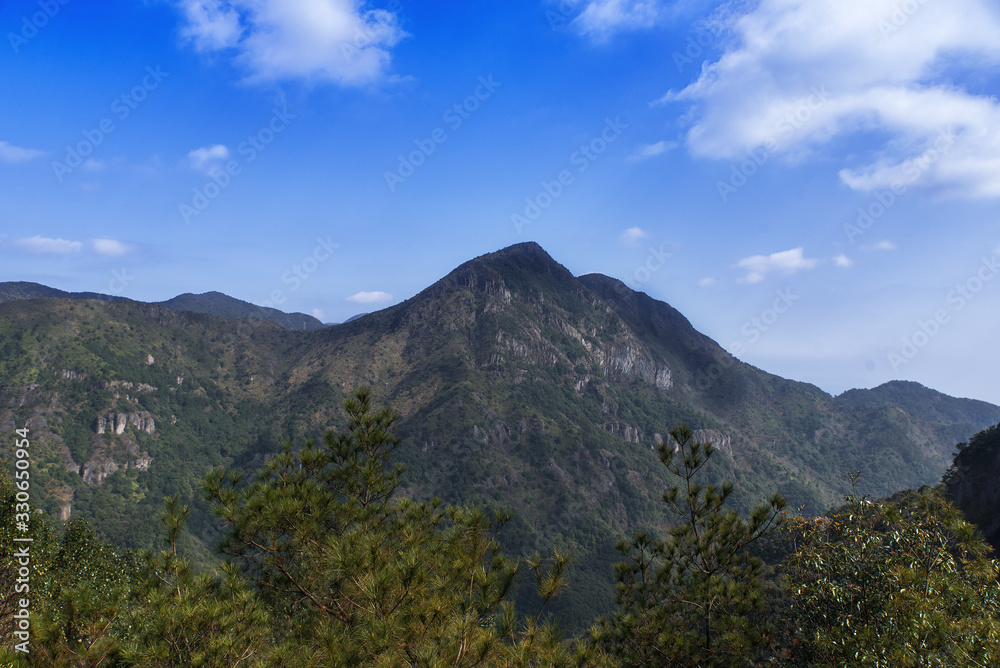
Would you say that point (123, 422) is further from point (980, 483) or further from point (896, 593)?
point (980, 483)

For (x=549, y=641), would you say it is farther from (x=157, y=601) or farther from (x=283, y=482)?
(x=283, y=482)

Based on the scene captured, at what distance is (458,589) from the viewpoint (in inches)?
303

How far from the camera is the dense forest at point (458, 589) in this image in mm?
6906

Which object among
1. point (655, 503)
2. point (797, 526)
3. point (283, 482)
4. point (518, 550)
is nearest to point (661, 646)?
point (797, 526)

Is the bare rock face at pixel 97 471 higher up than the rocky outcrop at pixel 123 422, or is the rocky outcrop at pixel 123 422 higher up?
the rocky outcrop at pixel 123 422

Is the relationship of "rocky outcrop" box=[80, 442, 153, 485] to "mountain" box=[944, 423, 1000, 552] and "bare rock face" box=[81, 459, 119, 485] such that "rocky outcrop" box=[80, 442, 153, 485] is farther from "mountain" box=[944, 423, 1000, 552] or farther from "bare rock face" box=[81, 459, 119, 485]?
"mountain" box=[944, 423, 1000, 552]

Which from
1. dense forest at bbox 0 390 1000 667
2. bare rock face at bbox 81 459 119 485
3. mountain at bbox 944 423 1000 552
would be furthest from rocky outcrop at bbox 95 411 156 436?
mountain at bbox 944 423 1000 552

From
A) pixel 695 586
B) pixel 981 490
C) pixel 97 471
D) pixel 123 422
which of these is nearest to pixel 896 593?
pixel 695 586

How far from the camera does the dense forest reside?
6906 mm

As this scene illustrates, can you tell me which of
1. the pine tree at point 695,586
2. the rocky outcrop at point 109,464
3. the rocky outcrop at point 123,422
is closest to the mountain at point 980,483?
the pine tree at point 695,586

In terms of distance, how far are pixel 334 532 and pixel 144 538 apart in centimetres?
16661

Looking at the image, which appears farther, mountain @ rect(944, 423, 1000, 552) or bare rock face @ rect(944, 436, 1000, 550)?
mountain @ rect(944, 423, 1000, 552)

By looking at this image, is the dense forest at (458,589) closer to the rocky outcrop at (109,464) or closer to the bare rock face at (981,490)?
the bare rock face at (981,490)

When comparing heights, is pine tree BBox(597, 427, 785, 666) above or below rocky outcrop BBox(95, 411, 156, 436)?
above
